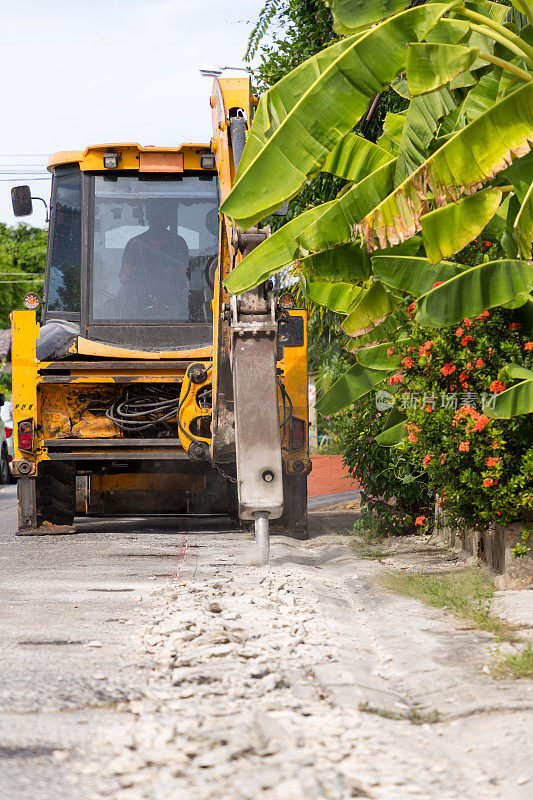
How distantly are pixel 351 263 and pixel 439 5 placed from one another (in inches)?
87.0

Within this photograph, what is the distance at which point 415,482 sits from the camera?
929 centimetres

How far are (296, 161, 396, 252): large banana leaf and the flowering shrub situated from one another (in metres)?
1.01

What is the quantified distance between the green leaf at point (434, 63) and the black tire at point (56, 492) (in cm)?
656

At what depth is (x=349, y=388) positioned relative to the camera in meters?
8.91

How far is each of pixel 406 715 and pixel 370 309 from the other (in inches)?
167

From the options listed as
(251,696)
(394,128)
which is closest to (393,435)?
(394,128)

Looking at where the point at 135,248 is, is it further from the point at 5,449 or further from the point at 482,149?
the point at 5,449

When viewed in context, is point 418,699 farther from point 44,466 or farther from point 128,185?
point 128,185

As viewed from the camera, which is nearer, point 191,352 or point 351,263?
point 351,263

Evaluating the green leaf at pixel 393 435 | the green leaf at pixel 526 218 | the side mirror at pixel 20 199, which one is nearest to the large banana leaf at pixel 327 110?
the green leaf at pixel 526 218

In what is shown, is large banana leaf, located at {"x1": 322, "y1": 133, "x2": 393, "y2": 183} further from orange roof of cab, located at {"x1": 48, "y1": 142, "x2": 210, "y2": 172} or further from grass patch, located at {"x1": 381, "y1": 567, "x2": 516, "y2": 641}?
orange roof of cab, located at {"x1": 48, "y1": 142, "x2": 210, "y2": 172}

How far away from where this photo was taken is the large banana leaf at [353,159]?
289 inches

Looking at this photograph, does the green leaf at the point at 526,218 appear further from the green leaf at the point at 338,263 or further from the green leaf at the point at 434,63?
the green leaf at the point at 338,263

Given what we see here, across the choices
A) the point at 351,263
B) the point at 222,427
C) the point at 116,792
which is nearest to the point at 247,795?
the point at 116,792
